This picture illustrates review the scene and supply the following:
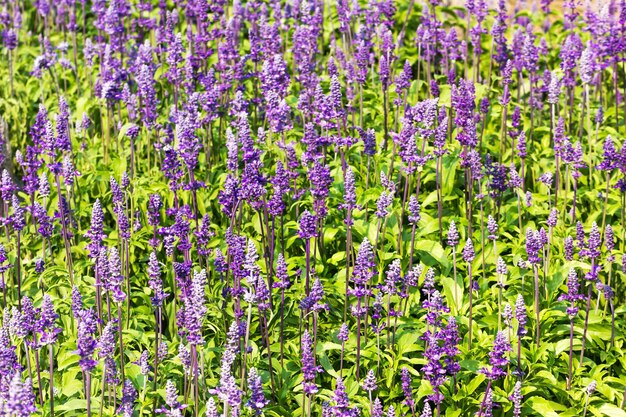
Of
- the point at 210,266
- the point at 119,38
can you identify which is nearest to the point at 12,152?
the point at 119,38

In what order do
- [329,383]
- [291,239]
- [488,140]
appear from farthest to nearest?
[488,140]
[291,239]
[329,383]

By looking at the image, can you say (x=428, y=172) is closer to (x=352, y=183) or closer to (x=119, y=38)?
(x=352, y=183)

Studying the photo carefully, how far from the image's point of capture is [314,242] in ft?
25.7

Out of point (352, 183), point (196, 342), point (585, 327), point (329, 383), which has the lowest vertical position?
point (329, 383)

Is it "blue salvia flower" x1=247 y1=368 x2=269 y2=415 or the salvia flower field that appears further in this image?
the salvia flower field

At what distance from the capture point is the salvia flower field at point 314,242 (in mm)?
6359

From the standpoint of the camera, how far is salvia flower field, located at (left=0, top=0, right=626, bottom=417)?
20.9 ft

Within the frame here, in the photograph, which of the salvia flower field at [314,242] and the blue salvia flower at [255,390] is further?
the salvia flower field at [314,242]

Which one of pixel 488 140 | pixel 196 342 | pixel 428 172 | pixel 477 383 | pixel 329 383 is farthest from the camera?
pixel 488 140

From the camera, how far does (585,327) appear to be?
688cm

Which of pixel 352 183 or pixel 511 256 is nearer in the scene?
pixel 352 183

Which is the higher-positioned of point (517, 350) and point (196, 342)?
point (196, 342)

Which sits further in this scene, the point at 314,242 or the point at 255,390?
the point at 314,242

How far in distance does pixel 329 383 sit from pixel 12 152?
5.38 metres
